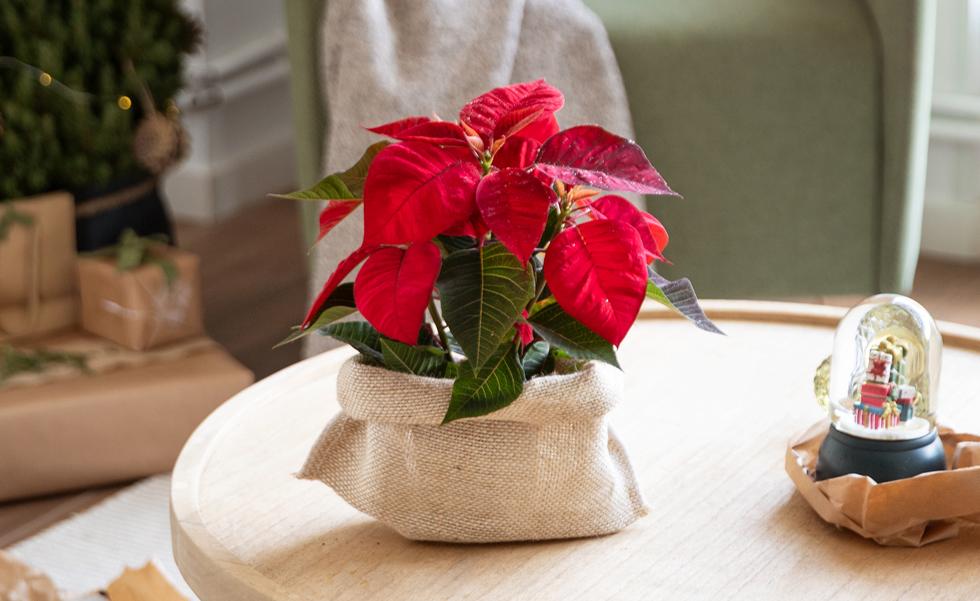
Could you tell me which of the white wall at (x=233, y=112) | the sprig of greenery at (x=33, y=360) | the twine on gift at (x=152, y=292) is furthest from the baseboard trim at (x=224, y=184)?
the sprig of greenery at (x=33, y=360)

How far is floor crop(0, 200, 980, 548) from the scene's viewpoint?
1.89 meters

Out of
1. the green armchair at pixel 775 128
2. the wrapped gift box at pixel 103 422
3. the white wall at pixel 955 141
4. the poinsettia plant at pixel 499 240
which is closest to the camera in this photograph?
the poinsettia plant at pixel 499 240

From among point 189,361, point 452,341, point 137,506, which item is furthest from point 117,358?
point 452,341

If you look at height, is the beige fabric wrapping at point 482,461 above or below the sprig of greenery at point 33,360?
above

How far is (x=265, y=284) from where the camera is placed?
2262 millimetres

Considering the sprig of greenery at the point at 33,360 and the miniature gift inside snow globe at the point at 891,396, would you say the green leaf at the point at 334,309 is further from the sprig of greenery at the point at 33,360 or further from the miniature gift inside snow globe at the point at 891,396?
the sprig of greenery at the point at 33,360

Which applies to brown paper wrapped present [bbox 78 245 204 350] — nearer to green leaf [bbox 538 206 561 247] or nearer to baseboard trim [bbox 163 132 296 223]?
baseboard trim [bbox 163 132 296 223]

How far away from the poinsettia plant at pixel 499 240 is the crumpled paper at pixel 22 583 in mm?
526

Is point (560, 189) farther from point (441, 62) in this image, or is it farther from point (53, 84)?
point (53, 84)

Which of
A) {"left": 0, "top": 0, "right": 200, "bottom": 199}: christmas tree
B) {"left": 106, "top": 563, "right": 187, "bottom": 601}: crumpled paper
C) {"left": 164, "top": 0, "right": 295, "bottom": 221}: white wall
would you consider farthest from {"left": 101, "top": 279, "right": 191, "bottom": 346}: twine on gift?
{"left": 164, "top": 0, "right": 295, "bottom": 221}: white wall

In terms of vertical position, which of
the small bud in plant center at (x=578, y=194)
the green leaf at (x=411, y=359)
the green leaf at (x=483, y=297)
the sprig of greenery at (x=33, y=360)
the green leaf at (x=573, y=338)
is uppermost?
the small bud in plant center at (x=578, y=194)

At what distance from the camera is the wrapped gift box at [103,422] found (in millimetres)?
1465

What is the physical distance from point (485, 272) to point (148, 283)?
1.10 metres

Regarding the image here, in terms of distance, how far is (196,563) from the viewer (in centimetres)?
70
